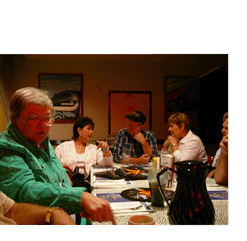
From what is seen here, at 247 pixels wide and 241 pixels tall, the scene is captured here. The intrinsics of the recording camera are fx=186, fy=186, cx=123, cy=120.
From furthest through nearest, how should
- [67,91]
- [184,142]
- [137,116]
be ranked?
1. [67,91]
2. [137,116]
3. [184,142]

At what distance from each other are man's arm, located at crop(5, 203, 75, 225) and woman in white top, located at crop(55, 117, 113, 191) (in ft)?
3.49

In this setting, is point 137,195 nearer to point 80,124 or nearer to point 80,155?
point 80,155

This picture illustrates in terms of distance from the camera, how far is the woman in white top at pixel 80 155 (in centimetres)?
183

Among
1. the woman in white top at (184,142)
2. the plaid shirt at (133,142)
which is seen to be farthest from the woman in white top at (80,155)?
the woman in white top at (184,142)

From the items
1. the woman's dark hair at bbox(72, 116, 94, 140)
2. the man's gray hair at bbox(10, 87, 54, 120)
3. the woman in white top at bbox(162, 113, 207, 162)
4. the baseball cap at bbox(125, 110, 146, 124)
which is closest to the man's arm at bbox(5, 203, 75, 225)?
the man's gray hair at bbox(10, 87, 54, 120)

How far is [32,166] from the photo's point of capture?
70 cm

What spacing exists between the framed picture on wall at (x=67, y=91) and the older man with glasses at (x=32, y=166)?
153cm

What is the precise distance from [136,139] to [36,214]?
5.58ft

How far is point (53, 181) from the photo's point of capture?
2.68 ft

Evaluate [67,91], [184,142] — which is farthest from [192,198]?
[67,91]

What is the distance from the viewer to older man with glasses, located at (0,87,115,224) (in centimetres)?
62

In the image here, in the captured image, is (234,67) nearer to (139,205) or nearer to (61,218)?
(139,205)

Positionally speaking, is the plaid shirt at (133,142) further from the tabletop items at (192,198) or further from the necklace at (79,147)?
the tabletop items at (192,198)
